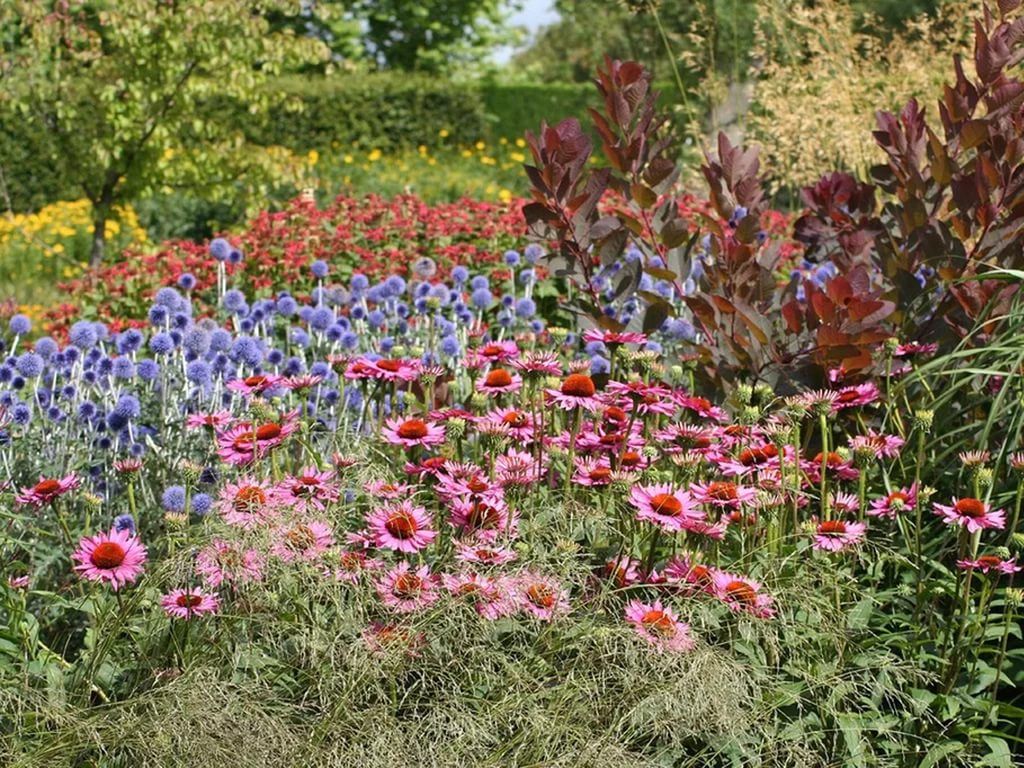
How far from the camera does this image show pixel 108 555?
2.26 m

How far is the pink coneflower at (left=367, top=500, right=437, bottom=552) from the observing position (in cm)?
226

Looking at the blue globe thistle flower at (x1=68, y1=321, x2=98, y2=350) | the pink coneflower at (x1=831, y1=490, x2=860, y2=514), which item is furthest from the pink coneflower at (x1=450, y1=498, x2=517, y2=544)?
the blue globe thistle flower at (x1=68, y1=321, x2=98, y2=350)

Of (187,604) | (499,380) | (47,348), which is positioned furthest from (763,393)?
(47,348)

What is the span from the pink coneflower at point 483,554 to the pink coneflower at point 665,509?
0.80 ft

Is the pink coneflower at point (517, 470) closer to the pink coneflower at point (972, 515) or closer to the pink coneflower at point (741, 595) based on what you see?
the pink coneflower at point (741, 595)

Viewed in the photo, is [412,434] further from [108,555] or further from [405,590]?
[108,555]

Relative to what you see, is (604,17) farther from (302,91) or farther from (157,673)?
(157,673)

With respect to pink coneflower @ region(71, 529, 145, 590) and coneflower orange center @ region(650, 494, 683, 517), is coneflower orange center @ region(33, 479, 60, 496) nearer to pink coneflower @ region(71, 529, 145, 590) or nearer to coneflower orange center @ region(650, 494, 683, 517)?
pink coneflower @ region(71, 529, 145, 590)

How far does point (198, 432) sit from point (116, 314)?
2810 millimetres

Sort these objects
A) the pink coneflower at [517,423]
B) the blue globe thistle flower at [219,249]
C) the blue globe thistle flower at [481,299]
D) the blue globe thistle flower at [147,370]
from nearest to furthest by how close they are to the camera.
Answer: the pink coneflower at [517,423], the blue globe thistle flower at [147,370], the blue globe thistle flower at [481,299], the blue globe thistle flower at [219,249]

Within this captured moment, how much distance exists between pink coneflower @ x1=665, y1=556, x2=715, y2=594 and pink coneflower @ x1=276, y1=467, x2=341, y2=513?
67 cm

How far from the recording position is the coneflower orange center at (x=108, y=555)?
226 cm

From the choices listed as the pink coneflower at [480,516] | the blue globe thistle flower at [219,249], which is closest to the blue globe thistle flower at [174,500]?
the pink coneflower at [480,516]

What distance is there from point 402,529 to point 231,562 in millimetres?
309
